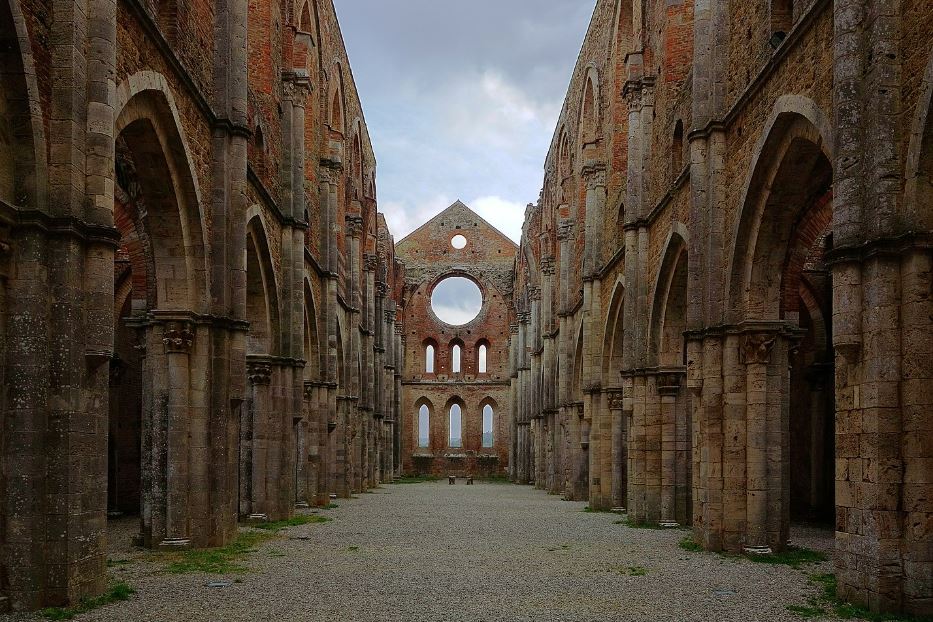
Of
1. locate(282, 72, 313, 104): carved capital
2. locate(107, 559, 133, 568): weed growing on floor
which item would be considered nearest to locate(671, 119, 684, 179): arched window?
locate(282, 72, 313, 104): carved capital

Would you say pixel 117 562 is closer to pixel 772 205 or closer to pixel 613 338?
pixel 772 205

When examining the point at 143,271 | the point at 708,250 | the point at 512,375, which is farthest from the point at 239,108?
the point at 512,375

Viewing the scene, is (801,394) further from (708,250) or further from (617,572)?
(617,572)

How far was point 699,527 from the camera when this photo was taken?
14078mm

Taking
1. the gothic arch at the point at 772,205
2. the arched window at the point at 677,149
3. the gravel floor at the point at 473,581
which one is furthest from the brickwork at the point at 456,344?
the gothic arch at the point at 772,205

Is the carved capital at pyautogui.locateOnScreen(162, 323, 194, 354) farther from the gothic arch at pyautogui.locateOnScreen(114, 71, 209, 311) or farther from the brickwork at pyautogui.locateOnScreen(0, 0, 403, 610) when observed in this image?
the gothic arch at pyautogui.locateOnScreen(114, 71, 209, 311)

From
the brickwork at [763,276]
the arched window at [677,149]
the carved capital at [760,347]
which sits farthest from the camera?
the arched window at [677,149]

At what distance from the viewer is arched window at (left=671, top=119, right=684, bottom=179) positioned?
17438 mm

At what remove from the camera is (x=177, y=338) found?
13031 millimetres

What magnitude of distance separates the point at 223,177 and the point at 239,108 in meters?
1.28

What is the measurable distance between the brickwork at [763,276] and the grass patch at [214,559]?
6.74m

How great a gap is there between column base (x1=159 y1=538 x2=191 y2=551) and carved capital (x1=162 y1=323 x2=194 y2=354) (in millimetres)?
2633

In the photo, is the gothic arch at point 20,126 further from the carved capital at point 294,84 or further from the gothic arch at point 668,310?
the carved capital at point 294,84

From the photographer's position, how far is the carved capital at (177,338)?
13008mm
